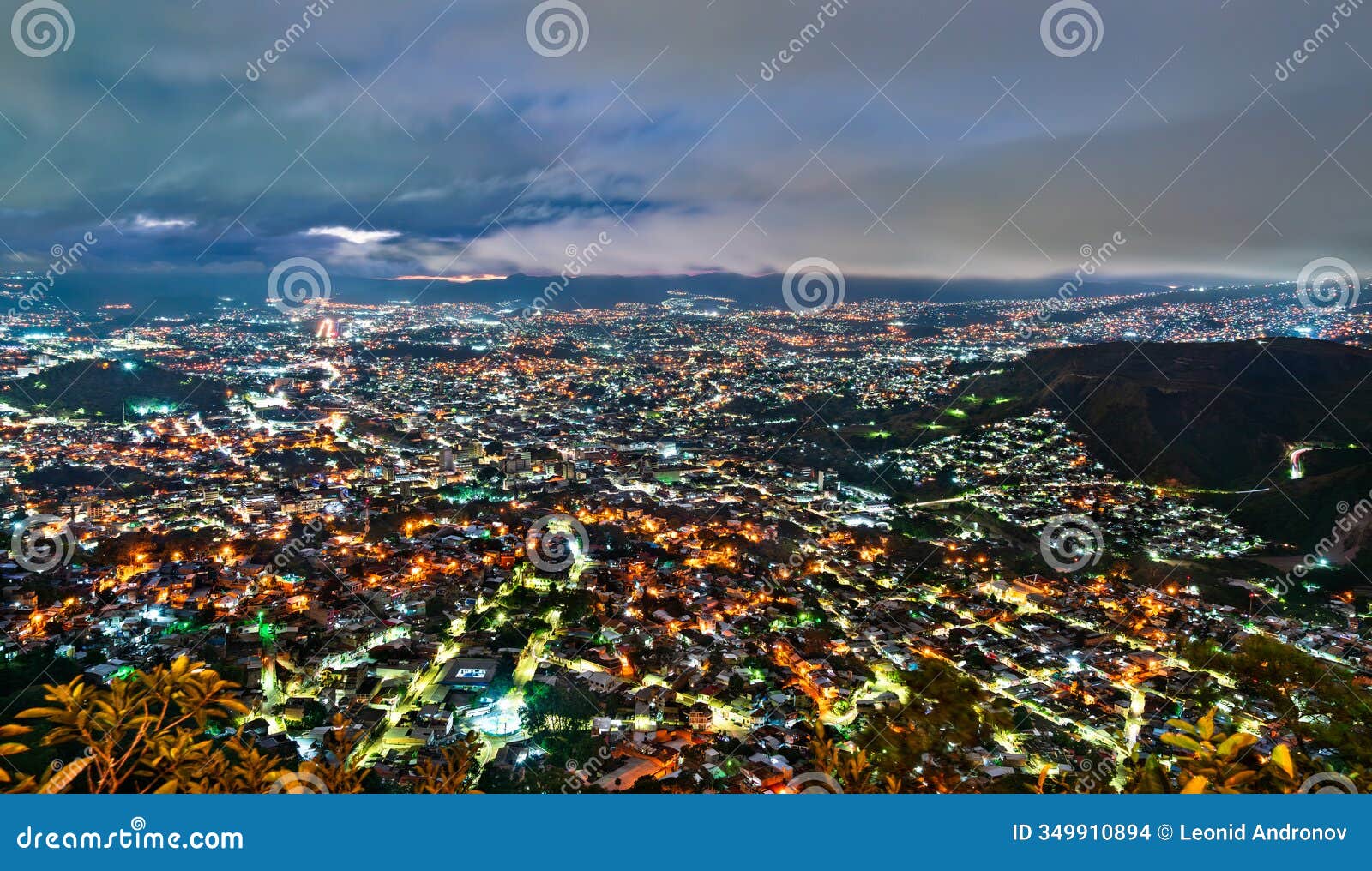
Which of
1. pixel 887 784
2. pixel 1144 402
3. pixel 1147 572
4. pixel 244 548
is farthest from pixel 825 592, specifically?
pixel 1144 402

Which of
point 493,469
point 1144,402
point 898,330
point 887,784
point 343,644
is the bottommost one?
point 343,644

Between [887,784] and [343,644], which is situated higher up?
[887,784]

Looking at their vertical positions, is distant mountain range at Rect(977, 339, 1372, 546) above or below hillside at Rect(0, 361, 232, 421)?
below

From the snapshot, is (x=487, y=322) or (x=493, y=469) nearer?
(x=493, y=469)

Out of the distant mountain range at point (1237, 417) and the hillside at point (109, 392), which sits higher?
the hillside at point (109, 392)

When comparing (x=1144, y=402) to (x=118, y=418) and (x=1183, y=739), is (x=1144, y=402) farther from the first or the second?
(x=118, y=418)

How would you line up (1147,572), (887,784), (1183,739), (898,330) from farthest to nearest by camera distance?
(898,330) < (1147,572) < (887,784) < (1183,739)

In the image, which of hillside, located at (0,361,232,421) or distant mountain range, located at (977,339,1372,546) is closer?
distant mountain range, located at (977,339,1372,546)

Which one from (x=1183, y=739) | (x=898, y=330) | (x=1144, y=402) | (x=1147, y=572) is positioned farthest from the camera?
(x=898, y=330)

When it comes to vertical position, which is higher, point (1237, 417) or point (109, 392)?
point (109, 392)

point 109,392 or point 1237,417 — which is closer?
point 1237,417

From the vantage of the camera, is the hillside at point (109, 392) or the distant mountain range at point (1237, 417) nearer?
the distant mountain range at point (1237, 417)
